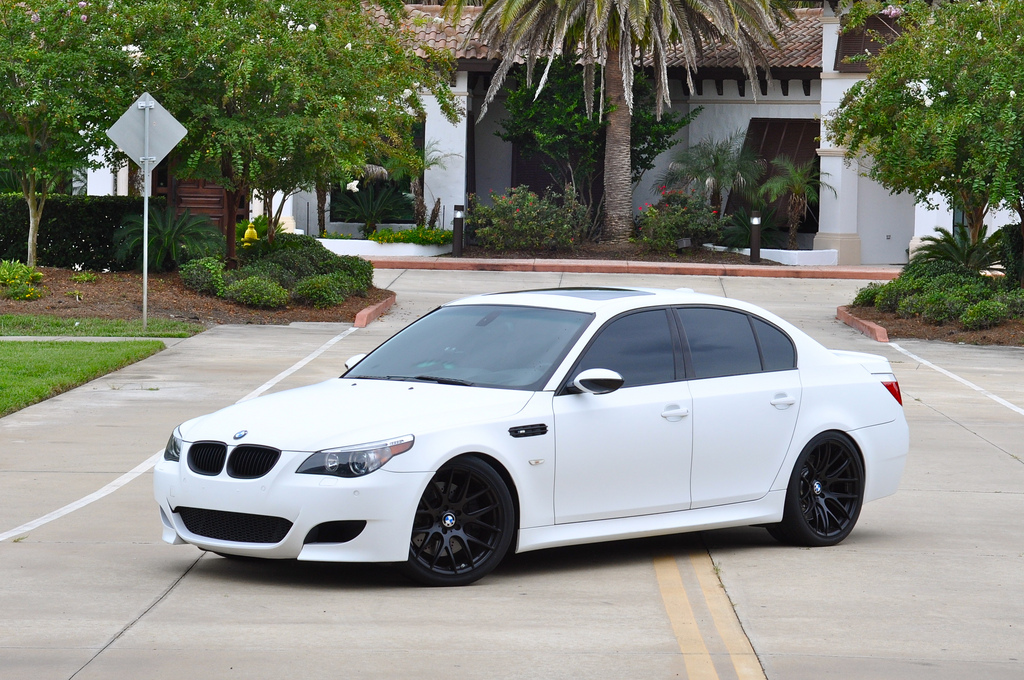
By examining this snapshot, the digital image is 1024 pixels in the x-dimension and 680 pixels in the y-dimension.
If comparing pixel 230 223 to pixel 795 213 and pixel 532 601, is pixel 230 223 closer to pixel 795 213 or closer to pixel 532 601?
pixel 795 213

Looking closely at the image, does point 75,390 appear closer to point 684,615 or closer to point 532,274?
point 684,615

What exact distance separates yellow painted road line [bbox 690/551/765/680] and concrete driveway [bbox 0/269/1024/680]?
0.02 m

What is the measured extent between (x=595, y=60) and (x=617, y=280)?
542cm

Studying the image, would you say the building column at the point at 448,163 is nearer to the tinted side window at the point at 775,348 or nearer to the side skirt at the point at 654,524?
the tinted side window at the point at 775,348

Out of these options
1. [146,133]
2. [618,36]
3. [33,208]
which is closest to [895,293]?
[618,36]

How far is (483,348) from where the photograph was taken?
7.50 metres

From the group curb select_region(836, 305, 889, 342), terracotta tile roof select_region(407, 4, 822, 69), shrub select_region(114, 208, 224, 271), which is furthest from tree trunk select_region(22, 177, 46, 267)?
terracotta tile roof select_region(407, 4, 822, 69)

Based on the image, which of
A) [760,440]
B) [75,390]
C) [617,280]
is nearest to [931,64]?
[617,280]

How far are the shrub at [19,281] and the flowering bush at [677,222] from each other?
15534 millimetres

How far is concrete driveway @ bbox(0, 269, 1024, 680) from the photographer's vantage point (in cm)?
547

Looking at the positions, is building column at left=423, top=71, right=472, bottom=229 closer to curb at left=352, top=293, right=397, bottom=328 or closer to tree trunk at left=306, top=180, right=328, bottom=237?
tree trunk at left=306, top=180, right=328, bottom=237

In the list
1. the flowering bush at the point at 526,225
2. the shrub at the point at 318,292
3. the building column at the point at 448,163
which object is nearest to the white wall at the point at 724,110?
the flowering bush at the point at 526,225

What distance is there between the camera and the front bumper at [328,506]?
6379 millimetres

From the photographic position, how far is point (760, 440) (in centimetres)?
775
